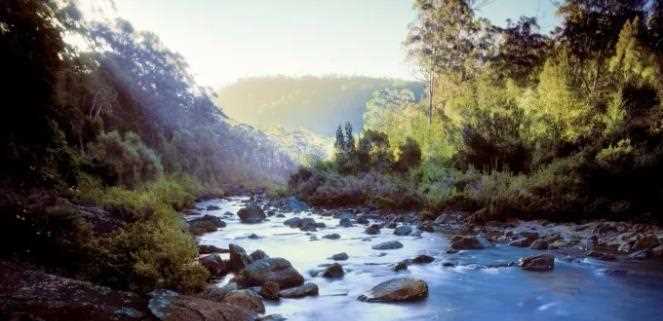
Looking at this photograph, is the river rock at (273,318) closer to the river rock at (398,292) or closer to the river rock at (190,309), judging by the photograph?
the river rock at (190,309)

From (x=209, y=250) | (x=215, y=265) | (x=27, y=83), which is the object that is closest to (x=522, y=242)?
(x=215, y=265)

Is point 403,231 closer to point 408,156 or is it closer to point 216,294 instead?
point 216,294

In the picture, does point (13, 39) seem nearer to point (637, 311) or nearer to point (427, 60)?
point (637, 311)

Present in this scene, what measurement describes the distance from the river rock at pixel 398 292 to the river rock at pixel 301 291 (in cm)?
75

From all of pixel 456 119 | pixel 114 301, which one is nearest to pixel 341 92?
pixel 456 119

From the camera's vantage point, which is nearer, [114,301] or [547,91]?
[114,301]

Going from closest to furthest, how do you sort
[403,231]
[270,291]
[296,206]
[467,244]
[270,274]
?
[270,291] → [270,274] → [467,244] → [403,231] → [296,206]

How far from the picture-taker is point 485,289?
7.96m

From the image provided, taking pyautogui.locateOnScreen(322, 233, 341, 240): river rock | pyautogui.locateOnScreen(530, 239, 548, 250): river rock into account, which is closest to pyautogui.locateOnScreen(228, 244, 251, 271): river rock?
pyautogui.locateOnScreen(322, 233, 341, 240): river rock

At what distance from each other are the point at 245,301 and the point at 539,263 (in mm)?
5642

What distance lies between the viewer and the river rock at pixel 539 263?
349 inches

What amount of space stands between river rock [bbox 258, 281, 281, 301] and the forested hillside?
150993 mm

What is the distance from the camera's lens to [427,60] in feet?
113

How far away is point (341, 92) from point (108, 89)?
145395mm
